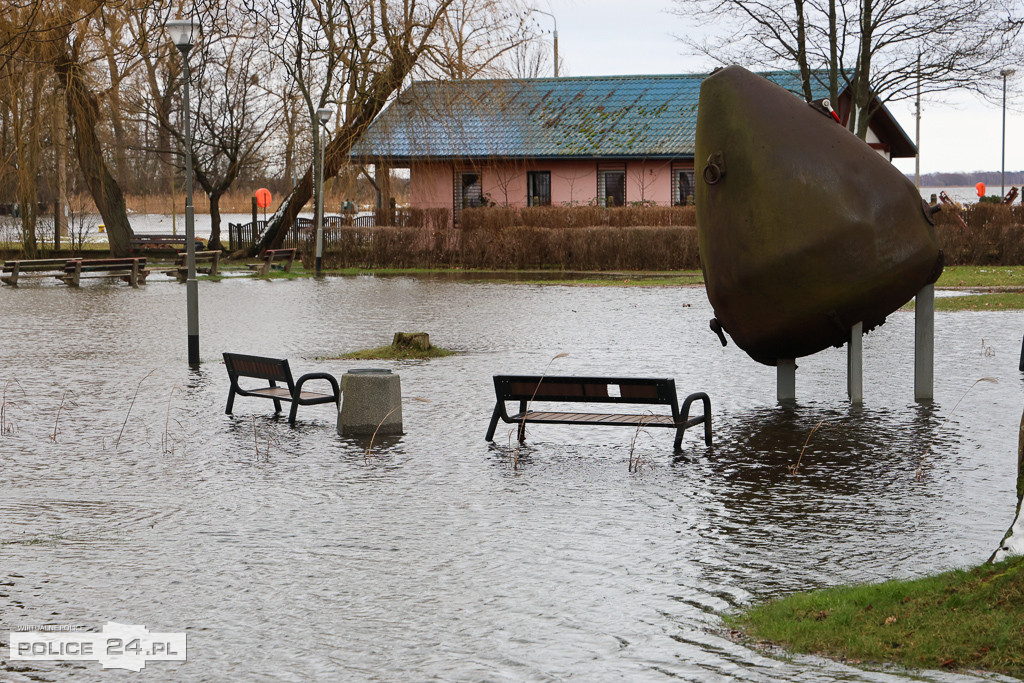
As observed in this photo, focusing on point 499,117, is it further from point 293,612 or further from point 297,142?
point 293,612

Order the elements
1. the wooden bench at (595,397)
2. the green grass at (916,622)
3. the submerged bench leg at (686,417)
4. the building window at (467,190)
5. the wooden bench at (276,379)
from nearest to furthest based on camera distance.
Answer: the green grass at (916,622) → the wooden bench at (595,397) → the submerged bench leg at (686,417) → the wooden bench at (276,379) → the building window at (467,190)

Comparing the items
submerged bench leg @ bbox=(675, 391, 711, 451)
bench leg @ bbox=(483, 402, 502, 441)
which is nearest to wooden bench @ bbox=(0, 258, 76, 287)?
bench leg @ bbox=(483, 402, 502, 441)

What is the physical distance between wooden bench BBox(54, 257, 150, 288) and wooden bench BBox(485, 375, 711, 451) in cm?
2521

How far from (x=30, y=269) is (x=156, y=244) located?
1206 cm

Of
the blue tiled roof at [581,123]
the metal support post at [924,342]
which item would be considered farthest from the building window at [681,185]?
the metal support post at [924,342]

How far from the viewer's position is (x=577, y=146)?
4972cm

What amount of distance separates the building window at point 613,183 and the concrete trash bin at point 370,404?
3877cm

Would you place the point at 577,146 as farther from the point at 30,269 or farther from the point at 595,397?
the point at 595,397

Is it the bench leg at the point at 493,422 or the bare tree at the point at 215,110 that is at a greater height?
the bare tree at the point at 215,110

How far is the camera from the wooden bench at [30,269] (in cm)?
3431

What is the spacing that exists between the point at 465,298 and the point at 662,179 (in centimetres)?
2197

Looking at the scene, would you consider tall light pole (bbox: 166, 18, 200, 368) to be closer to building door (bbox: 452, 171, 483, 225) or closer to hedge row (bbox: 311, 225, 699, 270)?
hedge row (bbox: 311, 225, 699, 270)

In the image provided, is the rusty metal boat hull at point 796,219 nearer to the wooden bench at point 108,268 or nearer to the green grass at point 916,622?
the green grass at point 916,622

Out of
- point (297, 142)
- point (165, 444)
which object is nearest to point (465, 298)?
point (165, 444)
